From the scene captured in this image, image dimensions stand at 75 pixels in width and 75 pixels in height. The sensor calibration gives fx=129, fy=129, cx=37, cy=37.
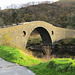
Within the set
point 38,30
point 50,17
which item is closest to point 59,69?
point 38,30

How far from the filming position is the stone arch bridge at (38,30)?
17597mm

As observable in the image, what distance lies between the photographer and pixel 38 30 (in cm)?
3014

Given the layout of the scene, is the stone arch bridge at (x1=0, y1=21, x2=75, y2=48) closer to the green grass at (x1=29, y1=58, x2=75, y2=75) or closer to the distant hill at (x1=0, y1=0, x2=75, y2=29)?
the green grass at (x1=29, y1=58, x2=75, y2=75)

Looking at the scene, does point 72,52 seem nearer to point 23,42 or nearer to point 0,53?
point 23,42

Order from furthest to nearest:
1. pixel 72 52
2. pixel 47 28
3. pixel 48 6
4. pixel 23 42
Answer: pixel 48 6
pixel 47 28
pixel 72 52
pixel 23 42

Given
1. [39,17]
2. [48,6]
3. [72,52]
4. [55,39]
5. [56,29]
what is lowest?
[72,52]

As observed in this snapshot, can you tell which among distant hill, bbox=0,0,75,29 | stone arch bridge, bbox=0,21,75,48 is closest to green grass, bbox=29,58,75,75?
stone arch bridge, bbox=0,21,75,48

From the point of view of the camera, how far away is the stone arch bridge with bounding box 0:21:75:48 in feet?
57.7

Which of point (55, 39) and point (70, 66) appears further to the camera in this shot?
point (55, 39)

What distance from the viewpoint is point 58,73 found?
487 cm

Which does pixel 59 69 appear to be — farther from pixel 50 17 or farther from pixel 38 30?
pixel 50 17

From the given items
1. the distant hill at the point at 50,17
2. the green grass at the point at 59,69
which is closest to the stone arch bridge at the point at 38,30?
the green grass at the point at 59,69

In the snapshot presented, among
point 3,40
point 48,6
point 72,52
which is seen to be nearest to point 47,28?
point 72,52

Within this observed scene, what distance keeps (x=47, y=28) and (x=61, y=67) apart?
24.8m
